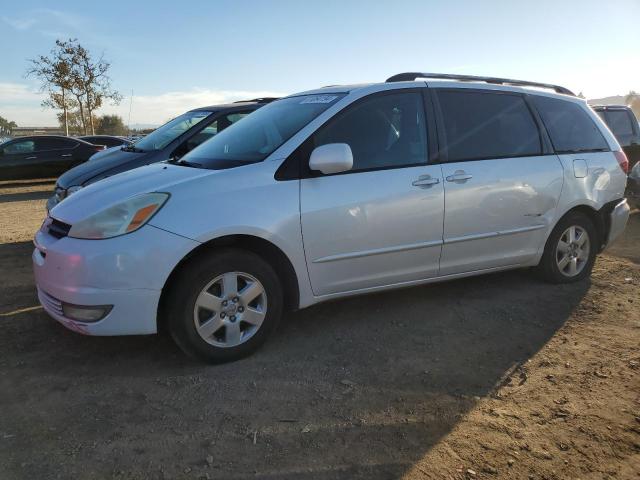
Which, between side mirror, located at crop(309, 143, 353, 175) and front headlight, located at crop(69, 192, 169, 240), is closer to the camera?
front headlight, located at crop(69, 192, 169, 240)

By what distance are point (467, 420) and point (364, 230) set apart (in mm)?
1430

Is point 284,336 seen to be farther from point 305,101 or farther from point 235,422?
point 305,101

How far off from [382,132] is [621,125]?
898 cm

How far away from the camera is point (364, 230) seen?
365cm

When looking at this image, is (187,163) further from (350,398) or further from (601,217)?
(601,217)

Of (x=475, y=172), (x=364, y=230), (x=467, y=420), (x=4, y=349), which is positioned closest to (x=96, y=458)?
(x=4, y=349)

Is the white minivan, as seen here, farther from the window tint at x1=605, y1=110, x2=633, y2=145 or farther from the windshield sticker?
the window tint at x1=605, y1=110, x2=633, y2=145

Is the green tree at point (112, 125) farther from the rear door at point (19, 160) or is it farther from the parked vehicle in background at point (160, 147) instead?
the parked vehicle in background at point (160, 147)

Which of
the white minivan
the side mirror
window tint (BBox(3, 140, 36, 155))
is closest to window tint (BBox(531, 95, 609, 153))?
the white minivan

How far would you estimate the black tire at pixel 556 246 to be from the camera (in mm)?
4742

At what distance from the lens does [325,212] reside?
11.5 feet

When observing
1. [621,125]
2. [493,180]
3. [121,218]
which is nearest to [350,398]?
[121,218]

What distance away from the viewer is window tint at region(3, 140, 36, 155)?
45.0 ft

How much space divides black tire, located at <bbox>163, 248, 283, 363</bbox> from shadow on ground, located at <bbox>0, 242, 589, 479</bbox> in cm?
11
